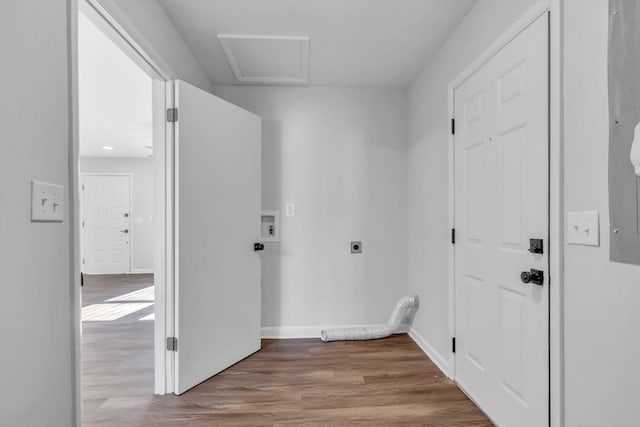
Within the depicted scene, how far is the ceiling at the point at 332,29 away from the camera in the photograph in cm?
176

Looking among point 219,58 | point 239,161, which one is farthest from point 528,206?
point 219,58

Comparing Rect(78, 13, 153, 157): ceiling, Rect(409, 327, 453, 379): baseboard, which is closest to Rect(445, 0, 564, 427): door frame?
Rect(409, 327, 453, 379): baseboard

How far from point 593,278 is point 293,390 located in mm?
1709

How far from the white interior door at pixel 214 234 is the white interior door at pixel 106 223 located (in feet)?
16.7

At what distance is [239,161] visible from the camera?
2.32 metres

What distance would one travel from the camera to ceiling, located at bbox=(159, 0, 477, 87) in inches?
69.5

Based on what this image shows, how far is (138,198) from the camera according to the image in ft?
20.4

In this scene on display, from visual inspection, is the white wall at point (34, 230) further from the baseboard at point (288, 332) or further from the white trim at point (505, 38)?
the white trim at point (505, 38)

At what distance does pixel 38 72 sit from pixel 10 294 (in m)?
0.71

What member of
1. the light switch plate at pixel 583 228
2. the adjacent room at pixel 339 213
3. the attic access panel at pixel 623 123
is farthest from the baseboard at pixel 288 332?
the attic access panel at pixel 623 123

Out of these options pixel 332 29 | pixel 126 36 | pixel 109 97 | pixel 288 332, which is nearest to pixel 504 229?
pixel 332 29

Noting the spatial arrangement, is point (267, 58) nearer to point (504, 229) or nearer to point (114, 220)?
point (504, 229)

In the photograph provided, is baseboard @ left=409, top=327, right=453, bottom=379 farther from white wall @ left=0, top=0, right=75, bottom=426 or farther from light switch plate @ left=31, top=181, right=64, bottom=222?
light switch plate @ left=31, top=181, right=64, bottom=222

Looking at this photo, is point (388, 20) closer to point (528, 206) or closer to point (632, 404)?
point (528, 206)
